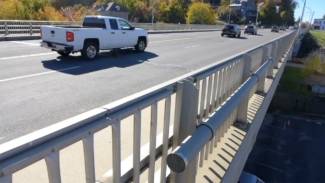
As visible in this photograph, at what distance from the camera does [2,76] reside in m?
11.0

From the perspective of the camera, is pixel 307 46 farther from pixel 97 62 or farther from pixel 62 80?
pixel 62 80

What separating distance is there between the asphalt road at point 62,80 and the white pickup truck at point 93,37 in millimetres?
522

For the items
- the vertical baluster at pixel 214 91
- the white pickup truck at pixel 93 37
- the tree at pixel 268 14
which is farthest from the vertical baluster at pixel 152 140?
the tree at pixel 268 14

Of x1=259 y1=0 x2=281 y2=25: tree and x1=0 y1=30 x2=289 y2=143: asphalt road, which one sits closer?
x1=0 y1=30 x2=289 y2=143: asphalt road

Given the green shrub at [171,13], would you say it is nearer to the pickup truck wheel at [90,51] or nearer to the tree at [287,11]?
the pickup truck wheel at [90,51]

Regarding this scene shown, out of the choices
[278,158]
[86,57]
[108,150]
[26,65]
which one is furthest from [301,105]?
[108,150]

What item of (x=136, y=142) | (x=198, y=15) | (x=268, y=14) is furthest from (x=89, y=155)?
(x=268, y=14)

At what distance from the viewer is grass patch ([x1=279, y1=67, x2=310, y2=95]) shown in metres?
56.0

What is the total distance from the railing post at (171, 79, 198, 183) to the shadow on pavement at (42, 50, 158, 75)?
9380 mm

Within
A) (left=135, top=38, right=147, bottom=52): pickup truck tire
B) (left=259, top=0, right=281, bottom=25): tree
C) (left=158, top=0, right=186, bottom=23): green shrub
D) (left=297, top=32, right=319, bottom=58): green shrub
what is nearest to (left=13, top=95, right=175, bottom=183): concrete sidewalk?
(left=135, top=38, right=147, bottom=52): pickup truck tire

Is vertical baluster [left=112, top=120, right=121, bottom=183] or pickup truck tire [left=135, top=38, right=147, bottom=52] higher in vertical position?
vertical baluster [left=112, top=120, right=121, bottom=183]

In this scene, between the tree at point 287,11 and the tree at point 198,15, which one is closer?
the tree at point 198,15

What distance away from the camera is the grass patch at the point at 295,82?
184 ft

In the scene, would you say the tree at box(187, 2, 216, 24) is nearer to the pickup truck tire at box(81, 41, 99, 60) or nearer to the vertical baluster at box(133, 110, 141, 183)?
the pickup truck tire at box(81, 41, 99, 60)
